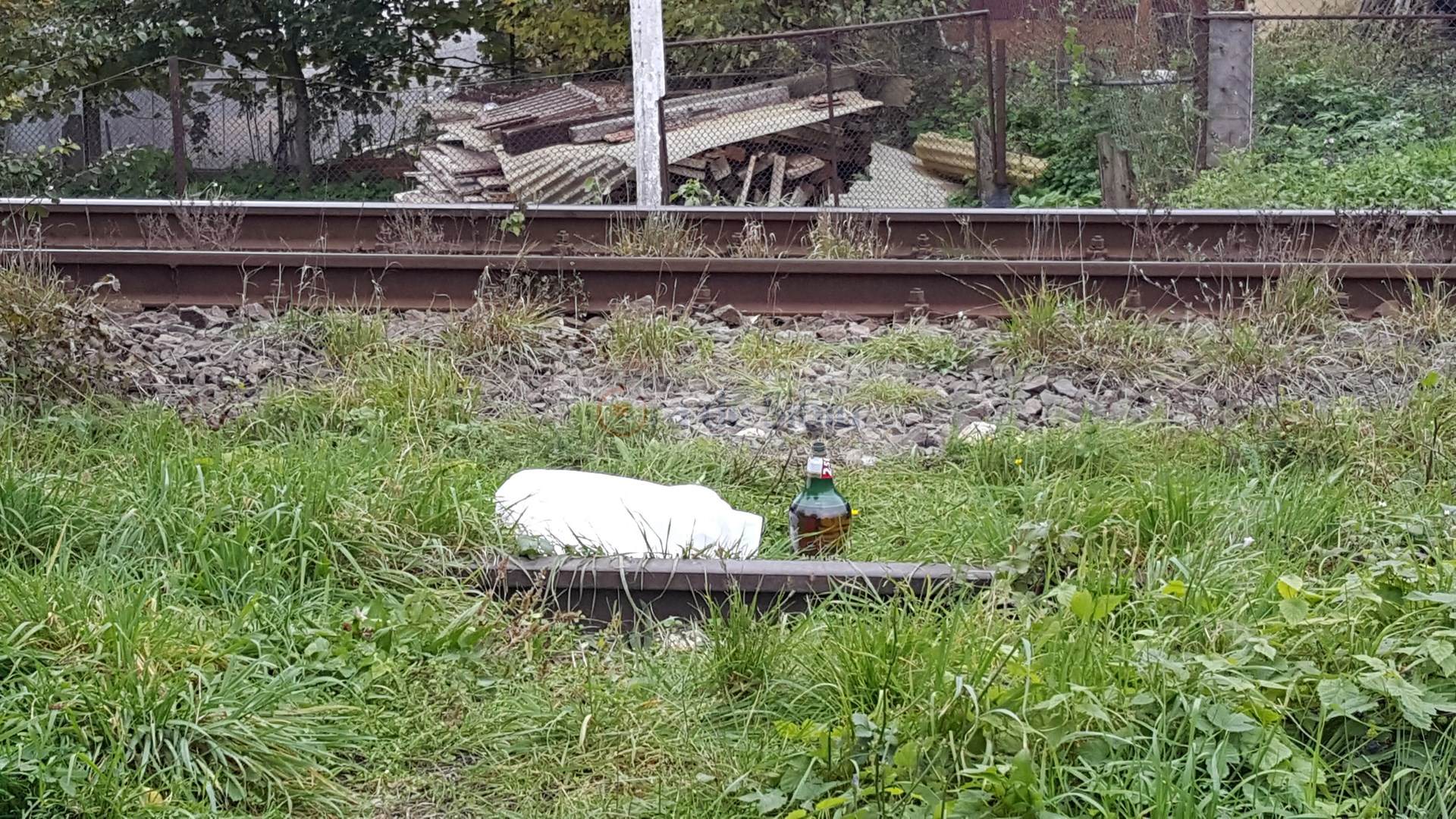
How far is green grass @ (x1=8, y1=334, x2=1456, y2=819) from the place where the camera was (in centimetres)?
288

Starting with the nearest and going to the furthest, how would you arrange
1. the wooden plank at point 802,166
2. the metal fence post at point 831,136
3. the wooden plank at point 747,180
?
the metal fence post at point 831,136 → the wooden plank at point 747,180 → the wooden plank at point 802,166

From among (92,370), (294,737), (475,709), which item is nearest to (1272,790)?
(475,709)

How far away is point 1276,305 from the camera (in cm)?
658

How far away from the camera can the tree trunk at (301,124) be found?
58.9 feet

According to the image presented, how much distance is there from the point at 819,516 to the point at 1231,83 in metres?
11.3

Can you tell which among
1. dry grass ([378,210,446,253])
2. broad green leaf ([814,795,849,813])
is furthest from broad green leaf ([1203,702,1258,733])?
dry grass ([378,210,446,253])

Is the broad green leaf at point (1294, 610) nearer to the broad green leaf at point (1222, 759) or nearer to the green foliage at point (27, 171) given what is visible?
the broad green leaf at point (1222, 759)

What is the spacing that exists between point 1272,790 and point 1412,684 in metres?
0.44

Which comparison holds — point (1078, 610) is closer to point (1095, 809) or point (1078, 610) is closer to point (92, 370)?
point (1095, 809)

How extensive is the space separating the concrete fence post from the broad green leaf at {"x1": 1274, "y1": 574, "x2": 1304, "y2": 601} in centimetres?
1157

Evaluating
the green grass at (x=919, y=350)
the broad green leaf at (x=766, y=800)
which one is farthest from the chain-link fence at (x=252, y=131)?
the broad green leaf at (x=766, y=800)

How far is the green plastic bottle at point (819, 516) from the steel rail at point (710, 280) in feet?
9.11

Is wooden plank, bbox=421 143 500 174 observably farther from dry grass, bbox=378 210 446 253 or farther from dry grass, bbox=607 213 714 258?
dry grass, bbox=607 213 714 258

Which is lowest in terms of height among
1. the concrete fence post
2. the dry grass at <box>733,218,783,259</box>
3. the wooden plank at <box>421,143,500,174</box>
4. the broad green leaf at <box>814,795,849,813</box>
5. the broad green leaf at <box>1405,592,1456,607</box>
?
the broad green leaf at <box>814,795,849,813</box>
